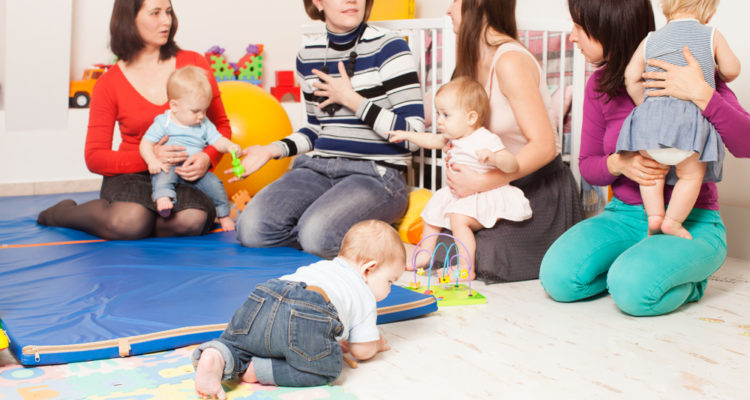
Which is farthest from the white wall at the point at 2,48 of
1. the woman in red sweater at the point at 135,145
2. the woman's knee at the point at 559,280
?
the woman's knee at the point at 559,280

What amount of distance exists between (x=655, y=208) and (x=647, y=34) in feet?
1.60

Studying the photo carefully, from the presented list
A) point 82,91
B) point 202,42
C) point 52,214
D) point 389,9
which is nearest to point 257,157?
point 52,214

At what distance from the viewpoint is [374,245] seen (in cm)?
151

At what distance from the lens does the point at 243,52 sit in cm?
516

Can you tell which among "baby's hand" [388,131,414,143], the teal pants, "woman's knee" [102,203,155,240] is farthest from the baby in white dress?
"woman's knee" [102,203,155,240]

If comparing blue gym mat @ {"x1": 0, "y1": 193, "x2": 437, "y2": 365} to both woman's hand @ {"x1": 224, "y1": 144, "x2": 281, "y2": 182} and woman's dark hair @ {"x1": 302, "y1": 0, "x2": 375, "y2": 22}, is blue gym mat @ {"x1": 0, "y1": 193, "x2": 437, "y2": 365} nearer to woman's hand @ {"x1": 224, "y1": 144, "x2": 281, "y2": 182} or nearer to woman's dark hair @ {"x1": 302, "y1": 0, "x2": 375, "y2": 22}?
woman's hand @ {"x1": 224, "y1": 144, "x2": 281, "y2": 182}

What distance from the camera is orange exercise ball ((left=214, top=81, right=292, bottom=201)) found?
344cm

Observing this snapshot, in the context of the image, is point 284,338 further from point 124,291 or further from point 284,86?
point 284,86

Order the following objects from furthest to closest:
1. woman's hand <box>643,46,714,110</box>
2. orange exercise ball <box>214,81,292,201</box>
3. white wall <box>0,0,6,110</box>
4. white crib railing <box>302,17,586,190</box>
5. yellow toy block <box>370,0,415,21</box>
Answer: yellow toy block <box>370,0,415,21</box> < white wall <box>0,0,6,110</box> < orange exercise ball <box>214,81,292,201</box> < white crib railing <box>302,17,586,190</box> < woman's hand <box>643,46,714,110</box>

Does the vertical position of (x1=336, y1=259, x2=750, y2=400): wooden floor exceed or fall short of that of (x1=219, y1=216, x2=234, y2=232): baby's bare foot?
it falls short

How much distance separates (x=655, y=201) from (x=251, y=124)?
2.07 meters

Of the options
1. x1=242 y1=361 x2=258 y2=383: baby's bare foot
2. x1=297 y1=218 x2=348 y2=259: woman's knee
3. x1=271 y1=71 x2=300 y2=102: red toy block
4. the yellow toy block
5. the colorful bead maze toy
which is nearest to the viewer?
x1=242 y1=361 x2=258 y2=383: baby's bare foot

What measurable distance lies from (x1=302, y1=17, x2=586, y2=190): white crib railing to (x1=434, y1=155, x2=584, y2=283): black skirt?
0.38 metres

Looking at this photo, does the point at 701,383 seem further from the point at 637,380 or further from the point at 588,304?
the point at 588,304
